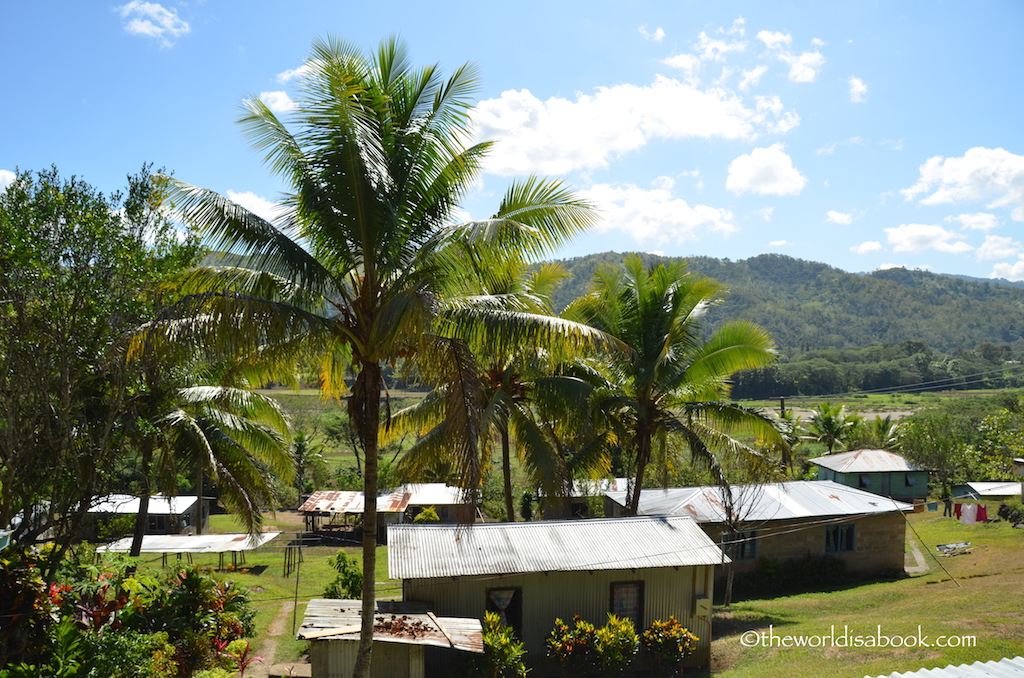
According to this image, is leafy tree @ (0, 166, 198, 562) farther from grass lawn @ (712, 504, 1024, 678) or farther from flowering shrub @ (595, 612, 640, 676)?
grass lawn @ (712, 504, 1024, 678)

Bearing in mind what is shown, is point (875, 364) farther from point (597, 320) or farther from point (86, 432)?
point (86, 432)

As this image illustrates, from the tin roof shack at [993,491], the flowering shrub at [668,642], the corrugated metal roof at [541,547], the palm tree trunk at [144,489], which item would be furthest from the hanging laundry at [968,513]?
the palm tree trunk at [144,489]

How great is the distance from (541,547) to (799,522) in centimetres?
1007

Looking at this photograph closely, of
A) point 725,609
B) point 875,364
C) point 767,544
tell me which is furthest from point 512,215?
point 875,364

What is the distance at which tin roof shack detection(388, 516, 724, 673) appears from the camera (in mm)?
Result: 11812

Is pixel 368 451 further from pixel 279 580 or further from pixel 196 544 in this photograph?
pixel 279 580

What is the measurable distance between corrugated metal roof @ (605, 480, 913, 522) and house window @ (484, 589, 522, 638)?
7.27 m

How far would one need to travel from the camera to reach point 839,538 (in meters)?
19.8

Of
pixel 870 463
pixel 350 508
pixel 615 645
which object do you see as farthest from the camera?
pixel 870 463

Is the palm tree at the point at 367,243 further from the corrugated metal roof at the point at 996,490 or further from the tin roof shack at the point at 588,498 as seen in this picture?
the corrugated metal roof at the point at 996,490

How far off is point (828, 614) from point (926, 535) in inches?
498

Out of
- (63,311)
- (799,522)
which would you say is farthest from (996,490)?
(63,311)

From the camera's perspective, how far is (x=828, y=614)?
15.5 meters

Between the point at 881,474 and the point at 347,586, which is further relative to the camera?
the point at 881,474
